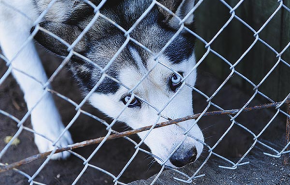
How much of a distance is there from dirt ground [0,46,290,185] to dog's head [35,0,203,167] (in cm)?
33

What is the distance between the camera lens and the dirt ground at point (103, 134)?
2.90 metres

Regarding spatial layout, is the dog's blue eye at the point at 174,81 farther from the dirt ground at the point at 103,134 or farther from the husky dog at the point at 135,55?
the dirt ground at the point at 103,134

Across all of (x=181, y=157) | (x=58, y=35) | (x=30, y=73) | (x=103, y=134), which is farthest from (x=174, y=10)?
(x=103, y=134)

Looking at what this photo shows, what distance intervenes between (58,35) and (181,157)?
106 cm

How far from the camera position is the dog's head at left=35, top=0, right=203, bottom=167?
2.27 m

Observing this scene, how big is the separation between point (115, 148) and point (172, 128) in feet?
3.40

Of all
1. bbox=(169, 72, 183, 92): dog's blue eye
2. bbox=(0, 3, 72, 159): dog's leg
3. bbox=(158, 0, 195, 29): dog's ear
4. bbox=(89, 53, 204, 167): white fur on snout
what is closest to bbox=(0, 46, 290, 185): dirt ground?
bbox=(0, 3, 72, 159): dog's leg

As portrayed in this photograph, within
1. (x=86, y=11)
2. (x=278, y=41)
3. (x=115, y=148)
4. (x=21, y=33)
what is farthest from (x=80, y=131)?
(x=278, y=41)

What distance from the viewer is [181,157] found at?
2244 millimetres

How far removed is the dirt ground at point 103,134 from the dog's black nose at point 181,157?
19 centimetres

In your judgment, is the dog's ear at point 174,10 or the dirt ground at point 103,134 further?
the dirt ground at point 103,134

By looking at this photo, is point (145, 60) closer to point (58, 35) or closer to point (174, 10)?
point (174, 10)

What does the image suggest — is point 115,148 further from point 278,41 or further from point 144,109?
point 278,41

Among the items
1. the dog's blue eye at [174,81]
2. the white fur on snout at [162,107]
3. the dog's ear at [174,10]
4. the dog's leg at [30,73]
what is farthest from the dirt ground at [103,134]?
the dog's ear at [174,10]
